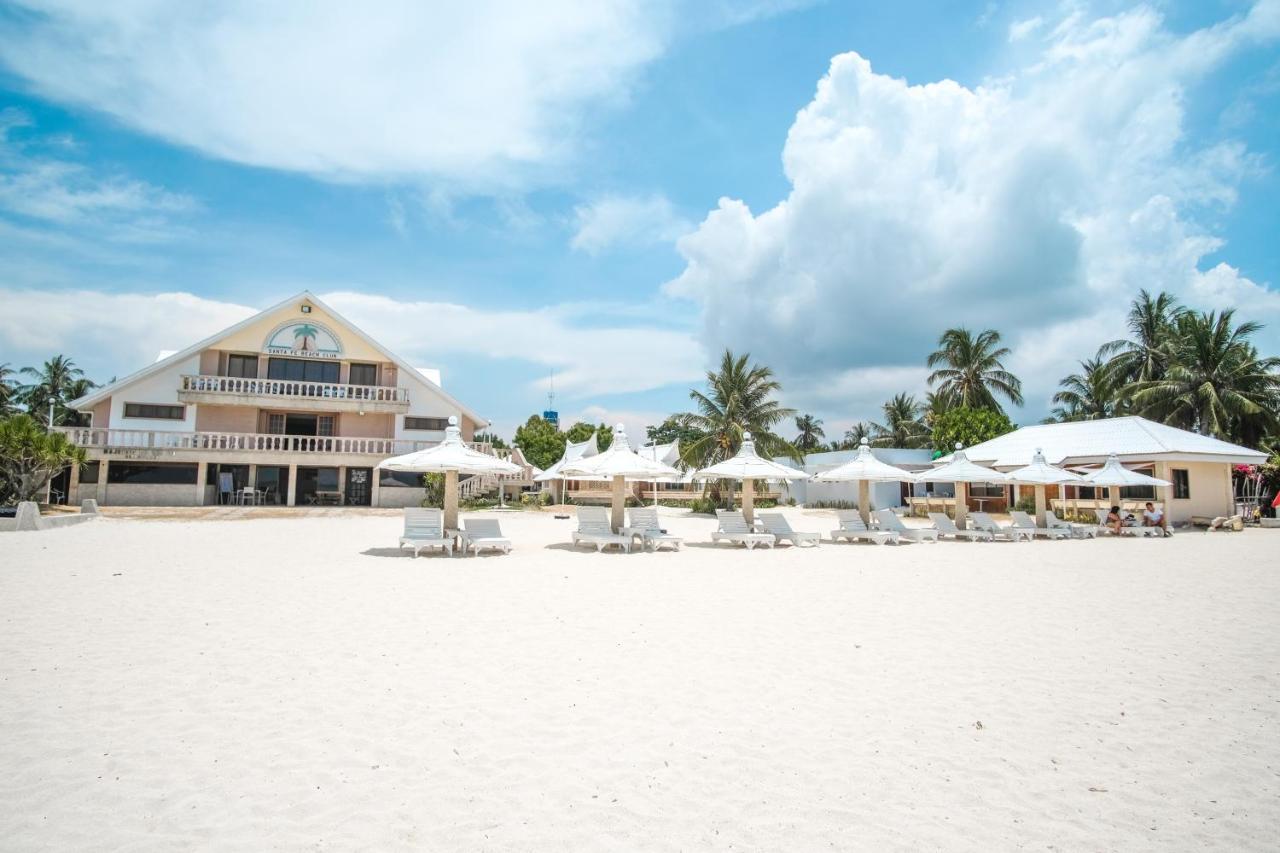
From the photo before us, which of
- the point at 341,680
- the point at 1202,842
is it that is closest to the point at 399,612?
the point at 341,680

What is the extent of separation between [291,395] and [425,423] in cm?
555

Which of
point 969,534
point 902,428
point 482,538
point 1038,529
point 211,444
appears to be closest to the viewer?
point 482,538

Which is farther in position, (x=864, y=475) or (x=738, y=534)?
(x=864, y=475)

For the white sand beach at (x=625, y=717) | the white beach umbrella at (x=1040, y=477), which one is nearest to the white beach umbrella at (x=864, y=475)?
the white beach umbrella at (x=1040, y=477)

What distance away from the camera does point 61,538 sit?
49.1 ft

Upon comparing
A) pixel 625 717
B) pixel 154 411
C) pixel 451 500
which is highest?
pixel 154 411

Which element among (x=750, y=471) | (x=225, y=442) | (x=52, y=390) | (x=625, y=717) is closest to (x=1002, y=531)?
(x=750, y=471)

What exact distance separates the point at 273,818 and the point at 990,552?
53.4ft

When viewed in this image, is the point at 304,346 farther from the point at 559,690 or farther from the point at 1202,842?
the point at 1202,842

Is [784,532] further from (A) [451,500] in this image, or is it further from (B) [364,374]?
(B) [364,374]

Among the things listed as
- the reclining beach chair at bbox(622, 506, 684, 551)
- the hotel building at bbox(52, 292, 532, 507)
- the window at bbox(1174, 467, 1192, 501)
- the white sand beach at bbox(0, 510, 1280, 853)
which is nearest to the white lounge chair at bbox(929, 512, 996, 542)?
the reclining beach chair at bbox(622, 506, 684, 551)

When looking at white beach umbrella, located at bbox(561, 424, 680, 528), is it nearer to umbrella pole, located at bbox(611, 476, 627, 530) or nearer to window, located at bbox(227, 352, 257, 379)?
umbrella pole, located at bbox(611, 476, 627, 530)

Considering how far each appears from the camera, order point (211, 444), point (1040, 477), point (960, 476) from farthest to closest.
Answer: point (211, 444), point (1040, 477), point (960, 476)

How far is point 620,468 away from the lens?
601 inches
